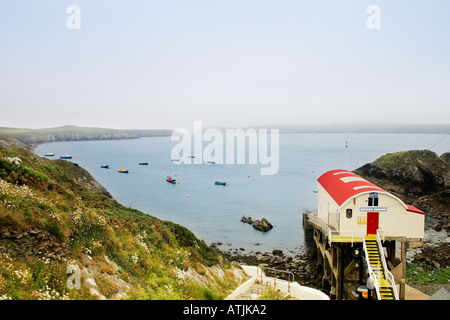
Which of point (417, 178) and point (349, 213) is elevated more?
point (349, 213)

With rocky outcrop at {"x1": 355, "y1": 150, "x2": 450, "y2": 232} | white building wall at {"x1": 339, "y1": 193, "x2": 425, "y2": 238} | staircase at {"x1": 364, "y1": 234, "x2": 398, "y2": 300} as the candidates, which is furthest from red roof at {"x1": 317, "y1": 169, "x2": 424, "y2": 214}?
rocky outcrop at {"x1": 355, "y1": 150, "x2": 450, "y2": 232}

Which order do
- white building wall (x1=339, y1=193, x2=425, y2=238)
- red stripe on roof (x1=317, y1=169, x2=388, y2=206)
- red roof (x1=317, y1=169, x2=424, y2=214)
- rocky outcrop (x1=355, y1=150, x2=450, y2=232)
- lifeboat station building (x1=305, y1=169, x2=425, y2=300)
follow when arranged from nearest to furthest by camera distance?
1. lifeboat station building (x1=305, y1=169, x2=425, y2=300)
2. white building wall (x1=339, y1=193, x2=425, y2=238)
3. red roof (x1=317, y1=169, x2=424, y2=214)
4. red stripe on roof (x1=317, y1=169, x2=388, y2=206)
5. rocky outcrop (x1=355, y1=150, x2=450, y2=232)

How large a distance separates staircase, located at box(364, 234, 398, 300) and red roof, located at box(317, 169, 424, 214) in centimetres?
311

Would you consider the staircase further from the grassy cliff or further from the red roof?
the grassy cliff

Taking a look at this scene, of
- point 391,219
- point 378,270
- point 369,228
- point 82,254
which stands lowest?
point 378,270

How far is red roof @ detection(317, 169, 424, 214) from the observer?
22500mm

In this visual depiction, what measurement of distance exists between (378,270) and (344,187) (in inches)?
270

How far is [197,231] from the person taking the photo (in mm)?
49656

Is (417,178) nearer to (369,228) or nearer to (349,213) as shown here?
(369,228)

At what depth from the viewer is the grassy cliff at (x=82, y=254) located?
10.1 m

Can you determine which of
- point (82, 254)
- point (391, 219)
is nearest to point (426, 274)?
point (391, 219)

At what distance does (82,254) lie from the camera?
1270 centimetres
